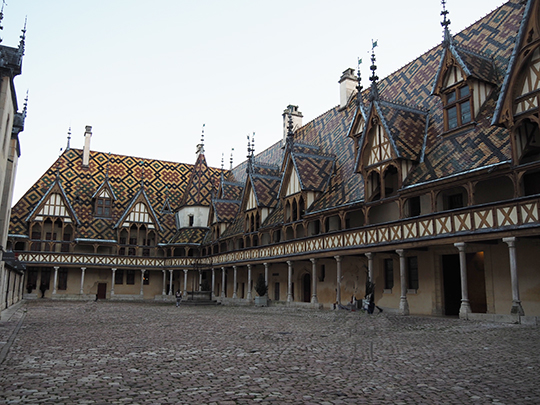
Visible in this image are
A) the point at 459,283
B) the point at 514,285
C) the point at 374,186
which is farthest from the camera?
the point at 374,186

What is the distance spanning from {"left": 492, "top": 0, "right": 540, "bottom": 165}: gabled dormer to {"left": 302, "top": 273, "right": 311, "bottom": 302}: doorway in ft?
57.8

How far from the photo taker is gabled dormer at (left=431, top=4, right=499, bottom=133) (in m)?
19.5

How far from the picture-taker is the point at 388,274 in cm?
2391

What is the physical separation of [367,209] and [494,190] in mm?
6168

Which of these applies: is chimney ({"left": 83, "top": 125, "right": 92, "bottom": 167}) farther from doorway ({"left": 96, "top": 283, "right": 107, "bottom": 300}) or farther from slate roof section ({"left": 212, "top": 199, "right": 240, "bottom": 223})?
slate roof section ({"left": 212, "top": 199, "right": 240, "bottom": 223})

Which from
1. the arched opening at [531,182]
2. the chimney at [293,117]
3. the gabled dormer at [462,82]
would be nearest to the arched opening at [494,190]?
the arched opening at [531,182]

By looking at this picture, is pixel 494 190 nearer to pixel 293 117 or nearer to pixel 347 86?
pixel 347 86

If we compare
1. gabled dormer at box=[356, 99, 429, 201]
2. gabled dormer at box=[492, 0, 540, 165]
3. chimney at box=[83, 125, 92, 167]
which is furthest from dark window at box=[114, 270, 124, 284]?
gabled dormer at box=[492, 0, 540, 165]

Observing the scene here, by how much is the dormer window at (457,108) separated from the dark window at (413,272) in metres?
6.28

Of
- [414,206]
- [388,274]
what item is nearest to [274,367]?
[414,206]

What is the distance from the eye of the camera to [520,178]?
15461mm

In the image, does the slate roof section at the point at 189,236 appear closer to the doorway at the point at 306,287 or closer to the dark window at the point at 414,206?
the doorway at the point at 306,287

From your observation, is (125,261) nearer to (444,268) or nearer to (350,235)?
(350,235)

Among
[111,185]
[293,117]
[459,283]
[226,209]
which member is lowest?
[459,283]
